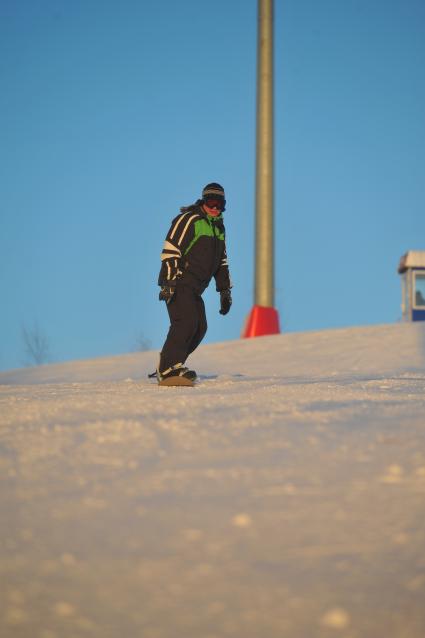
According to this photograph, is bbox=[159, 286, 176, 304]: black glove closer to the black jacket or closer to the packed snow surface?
the black jacket

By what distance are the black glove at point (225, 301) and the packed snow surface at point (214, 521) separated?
2.67 m

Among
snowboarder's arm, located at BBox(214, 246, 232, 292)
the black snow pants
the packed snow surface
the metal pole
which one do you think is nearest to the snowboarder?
the black snow pants

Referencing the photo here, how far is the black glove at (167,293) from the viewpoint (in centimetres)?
603

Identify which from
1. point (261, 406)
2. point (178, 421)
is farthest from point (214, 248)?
point (178, 421)

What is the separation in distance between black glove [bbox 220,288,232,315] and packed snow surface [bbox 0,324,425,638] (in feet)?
8.77

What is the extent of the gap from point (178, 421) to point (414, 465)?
1170 mm

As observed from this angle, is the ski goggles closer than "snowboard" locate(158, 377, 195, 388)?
No

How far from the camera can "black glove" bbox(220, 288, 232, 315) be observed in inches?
261

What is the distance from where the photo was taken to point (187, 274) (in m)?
6.16

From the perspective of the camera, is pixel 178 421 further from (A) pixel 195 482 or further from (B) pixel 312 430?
(A) pixel 195 482

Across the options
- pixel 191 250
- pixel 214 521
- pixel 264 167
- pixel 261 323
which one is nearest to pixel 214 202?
pixel 191 250

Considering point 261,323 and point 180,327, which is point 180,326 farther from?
point 261,323

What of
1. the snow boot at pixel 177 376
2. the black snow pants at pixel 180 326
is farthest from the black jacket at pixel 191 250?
the snow boot at pixel 177 376

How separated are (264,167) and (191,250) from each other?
6.09m
